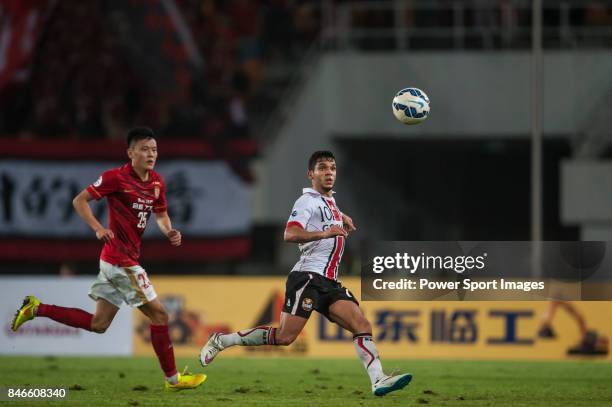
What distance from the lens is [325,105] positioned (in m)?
24.5

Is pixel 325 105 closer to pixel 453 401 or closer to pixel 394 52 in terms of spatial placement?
pixel 394 52

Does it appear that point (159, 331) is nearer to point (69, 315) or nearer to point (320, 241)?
point (69, 315)

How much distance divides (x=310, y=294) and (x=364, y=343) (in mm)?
667

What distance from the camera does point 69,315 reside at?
1245cm

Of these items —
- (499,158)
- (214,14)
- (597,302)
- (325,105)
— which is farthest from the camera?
(499,158)

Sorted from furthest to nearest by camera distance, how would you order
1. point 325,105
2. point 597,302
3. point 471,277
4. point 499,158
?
point 499,158 < point 325,105 < point 597,302 < point 471,277

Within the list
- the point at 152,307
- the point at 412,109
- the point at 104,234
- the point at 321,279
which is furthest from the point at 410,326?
the point at 104,234

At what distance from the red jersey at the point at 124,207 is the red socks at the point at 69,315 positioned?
0.67 metres

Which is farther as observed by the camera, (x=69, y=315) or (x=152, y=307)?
(x=69, y=315)

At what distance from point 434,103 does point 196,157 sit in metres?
4.60

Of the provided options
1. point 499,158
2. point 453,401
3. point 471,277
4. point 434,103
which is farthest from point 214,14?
point 453,401

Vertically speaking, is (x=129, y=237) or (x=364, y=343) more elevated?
(x=129, y=237)

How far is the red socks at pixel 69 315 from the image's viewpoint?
12.4 m

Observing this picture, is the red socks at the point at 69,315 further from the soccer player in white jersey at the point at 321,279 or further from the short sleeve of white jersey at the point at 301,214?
the short sleeve of white jersey at the point at 301,214
